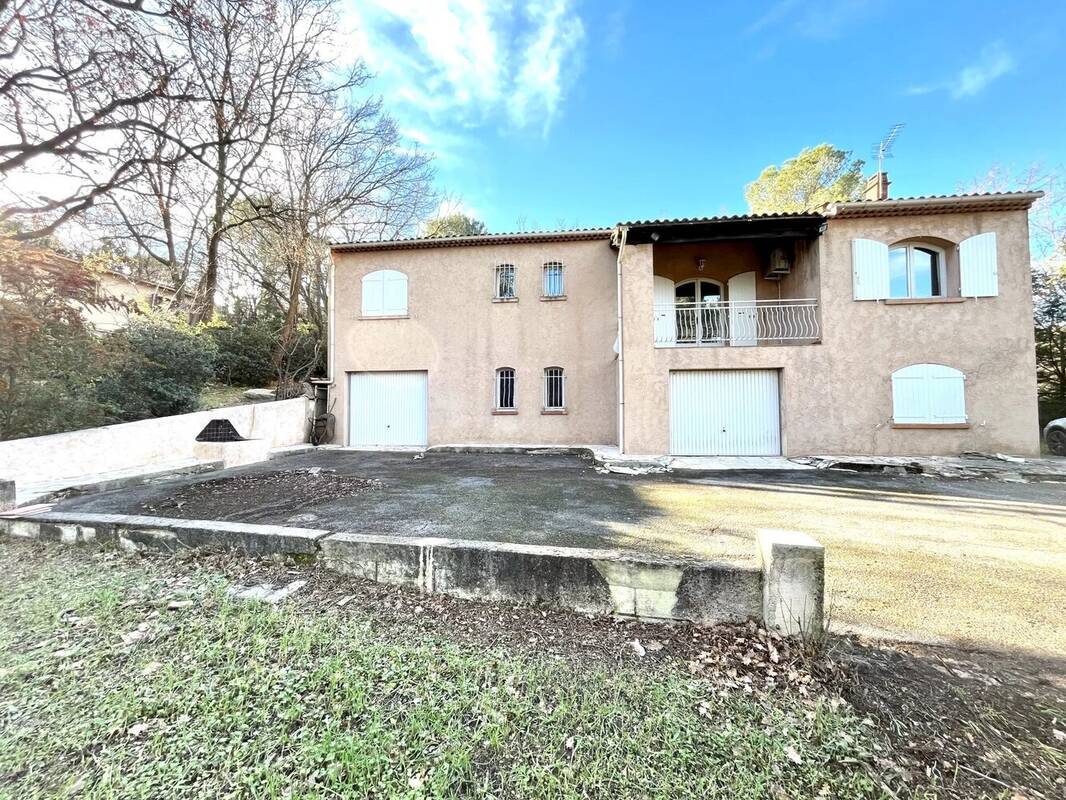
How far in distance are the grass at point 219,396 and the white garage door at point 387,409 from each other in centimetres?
308

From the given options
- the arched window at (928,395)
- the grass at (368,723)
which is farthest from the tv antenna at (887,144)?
the grass at (368,723)

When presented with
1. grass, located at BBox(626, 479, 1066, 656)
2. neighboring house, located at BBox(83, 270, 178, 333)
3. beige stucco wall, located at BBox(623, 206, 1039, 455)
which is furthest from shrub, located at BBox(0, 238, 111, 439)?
beige stucco wall, located at BBox(623, 206, 1039, 455)

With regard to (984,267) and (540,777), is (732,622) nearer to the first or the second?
(540,777)

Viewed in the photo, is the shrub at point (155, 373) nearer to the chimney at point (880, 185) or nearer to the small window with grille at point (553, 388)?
the small window with grille at point (553, 388)

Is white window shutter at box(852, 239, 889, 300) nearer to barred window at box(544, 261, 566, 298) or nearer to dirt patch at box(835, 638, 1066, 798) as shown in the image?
barred window at box(544, 261, 566, 298)

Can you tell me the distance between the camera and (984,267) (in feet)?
29.1

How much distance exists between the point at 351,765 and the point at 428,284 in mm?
11756

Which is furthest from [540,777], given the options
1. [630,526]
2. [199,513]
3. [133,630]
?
[199,513]

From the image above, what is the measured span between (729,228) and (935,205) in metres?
4.37

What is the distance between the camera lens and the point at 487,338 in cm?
1187

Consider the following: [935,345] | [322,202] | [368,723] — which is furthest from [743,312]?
[322,202]

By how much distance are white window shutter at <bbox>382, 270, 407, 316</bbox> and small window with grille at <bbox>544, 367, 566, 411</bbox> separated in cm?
470

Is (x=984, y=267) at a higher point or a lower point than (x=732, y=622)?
higher

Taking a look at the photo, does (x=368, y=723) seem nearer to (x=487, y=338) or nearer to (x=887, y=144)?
(x=487, y=338)
